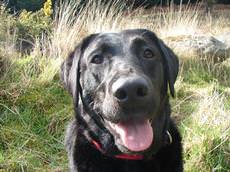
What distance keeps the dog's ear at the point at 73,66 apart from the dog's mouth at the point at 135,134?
512mm

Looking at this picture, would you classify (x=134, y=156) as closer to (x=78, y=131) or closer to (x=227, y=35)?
(x=78, y=131)

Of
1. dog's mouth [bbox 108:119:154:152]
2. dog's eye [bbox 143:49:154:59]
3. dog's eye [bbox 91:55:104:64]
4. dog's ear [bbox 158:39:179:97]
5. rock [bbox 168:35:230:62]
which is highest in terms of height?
dog's eye [bbox 143:49:154:59]

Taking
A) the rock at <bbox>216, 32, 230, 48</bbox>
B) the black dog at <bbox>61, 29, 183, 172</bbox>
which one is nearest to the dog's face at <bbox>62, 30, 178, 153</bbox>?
the black dog at <bbox>61, 29, 183, 172</bbox>

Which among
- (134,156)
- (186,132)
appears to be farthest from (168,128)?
(186,132)

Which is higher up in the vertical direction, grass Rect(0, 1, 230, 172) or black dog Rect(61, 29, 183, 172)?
black dog Rect(61, 29, 183, 172)

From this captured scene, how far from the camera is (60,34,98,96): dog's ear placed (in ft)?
11.2

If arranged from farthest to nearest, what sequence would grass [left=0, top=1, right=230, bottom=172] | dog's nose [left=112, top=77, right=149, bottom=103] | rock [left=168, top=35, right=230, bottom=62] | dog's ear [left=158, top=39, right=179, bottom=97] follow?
rock [left=168, top=35, right=230, bottom=62] → grass [left=0, top=1, right=230, bottom=172] → dog's ear [left=158, top=39, right=179, bottom=97] → dog's nose [left=112, top=77, right=149, bottom=103]

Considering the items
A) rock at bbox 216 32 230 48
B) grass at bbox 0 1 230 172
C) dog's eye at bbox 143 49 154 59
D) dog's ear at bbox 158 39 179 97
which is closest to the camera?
dog's eye at bbox 143 49 154 59

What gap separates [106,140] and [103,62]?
0.52 metres

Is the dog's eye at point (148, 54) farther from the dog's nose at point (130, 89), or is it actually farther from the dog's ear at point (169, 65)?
the dog's nose at point (130, 89)

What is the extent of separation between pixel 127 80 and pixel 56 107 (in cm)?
277

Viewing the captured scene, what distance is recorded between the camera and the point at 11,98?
546cm

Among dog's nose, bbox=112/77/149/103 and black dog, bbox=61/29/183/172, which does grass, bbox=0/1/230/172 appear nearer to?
black dog, bbox=61/29/183/172

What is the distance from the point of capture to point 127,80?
2.84 metres
